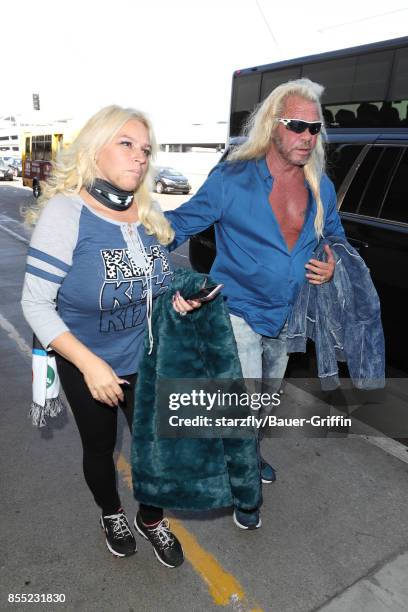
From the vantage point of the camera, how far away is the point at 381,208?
136 inches

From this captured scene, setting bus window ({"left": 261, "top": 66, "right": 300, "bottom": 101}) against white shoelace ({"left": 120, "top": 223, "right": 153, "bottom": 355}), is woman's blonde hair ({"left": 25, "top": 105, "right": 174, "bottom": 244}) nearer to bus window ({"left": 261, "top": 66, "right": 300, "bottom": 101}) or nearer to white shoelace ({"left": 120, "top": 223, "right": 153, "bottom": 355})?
white shoelace ({"left": 120, "top": 223, "right": 153, "bottom": 355})

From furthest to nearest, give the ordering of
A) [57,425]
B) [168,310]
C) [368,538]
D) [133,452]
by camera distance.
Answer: [57,425], [368,538], [133,452], [168,310]

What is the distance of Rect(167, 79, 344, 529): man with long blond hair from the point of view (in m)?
2.18

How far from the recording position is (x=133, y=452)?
1932mm

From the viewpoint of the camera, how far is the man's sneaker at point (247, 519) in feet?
7.16

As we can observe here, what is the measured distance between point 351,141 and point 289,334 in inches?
81.6

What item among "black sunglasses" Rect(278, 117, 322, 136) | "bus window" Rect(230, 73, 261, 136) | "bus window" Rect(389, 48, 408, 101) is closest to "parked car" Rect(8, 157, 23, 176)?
"bus window" Rect(230, 73, 261, 136)

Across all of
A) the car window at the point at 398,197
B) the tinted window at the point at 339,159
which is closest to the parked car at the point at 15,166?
the tinted window at the point at 339,159

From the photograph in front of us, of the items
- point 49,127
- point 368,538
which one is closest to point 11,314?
point 368,538

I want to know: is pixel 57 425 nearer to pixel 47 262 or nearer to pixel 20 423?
pixel 20 423

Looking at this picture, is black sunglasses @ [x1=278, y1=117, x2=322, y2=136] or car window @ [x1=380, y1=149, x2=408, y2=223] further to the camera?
car window @ [x1=380, y1=149, x2=408, y2=223]

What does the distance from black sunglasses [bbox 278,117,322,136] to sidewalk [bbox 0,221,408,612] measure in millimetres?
1933

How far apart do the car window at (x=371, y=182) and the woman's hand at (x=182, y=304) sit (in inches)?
88.1

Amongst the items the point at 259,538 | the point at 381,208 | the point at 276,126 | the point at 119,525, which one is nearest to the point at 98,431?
the point at 119,525
